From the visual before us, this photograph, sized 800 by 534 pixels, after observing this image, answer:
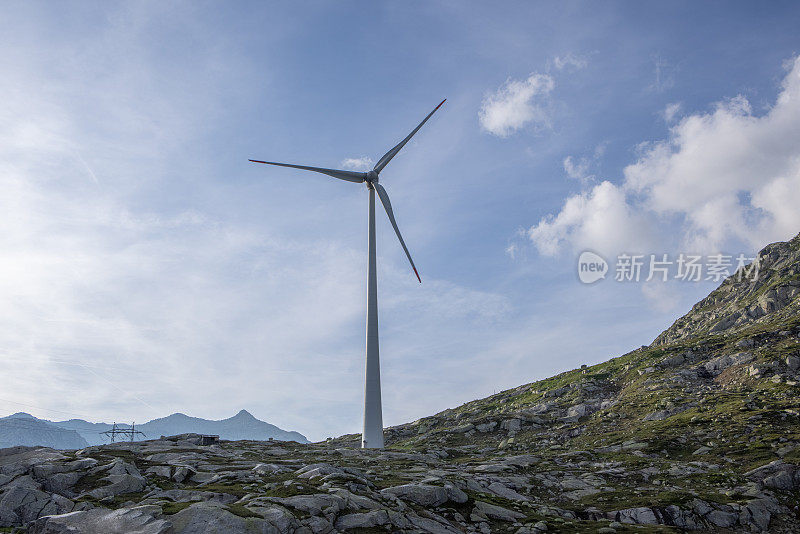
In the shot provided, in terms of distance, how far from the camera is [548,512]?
4094 centimetres

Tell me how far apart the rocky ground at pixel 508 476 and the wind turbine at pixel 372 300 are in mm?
4759

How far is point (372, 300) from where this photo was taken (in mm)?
80125

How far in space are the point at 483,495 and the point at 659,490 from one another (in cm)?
1787

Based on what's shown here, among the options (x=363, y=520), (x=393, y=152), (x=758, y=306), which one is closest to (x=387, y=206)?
(x=393, y=152)

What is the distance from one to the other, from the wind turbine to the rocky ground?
15.6 ft

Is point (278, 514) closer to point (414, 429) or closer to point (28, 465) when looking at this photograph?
point (28, 465)

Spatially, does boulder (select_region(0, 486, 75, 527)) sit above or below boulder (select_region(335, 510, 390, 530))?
above

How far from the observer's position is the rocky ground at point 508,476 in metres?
33.8

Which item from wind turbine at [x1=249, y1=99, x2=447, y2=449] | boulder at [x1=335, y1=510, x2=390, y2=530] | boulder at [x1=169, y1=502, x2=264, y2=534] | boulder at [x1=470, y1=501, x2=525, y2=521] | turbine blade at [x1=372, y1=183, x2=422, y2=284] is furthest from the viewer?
turbine blade at [x1=372, y1=183, x2=422, y2=284]

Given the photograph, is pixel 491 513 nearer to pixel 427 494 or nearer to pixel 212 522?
pixel 427 494

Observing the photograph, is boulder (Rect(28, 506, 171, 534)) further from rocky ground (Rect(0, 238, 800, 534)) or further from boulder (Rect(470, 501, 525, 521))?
boulder (Rect(470, 501, 525, 521))

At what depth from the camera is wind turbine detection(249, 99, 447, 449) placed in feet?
242

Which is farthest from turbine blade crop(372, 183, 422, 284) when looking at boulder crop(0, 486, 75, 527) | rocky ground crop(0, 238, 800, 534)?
boulder crop(0, 486, 75, 527)

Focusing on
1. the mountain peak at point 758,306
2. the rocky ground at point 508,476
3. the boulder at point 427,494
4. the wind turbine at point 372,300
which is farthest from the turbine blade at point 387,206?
the mountain peak at point 758,306
